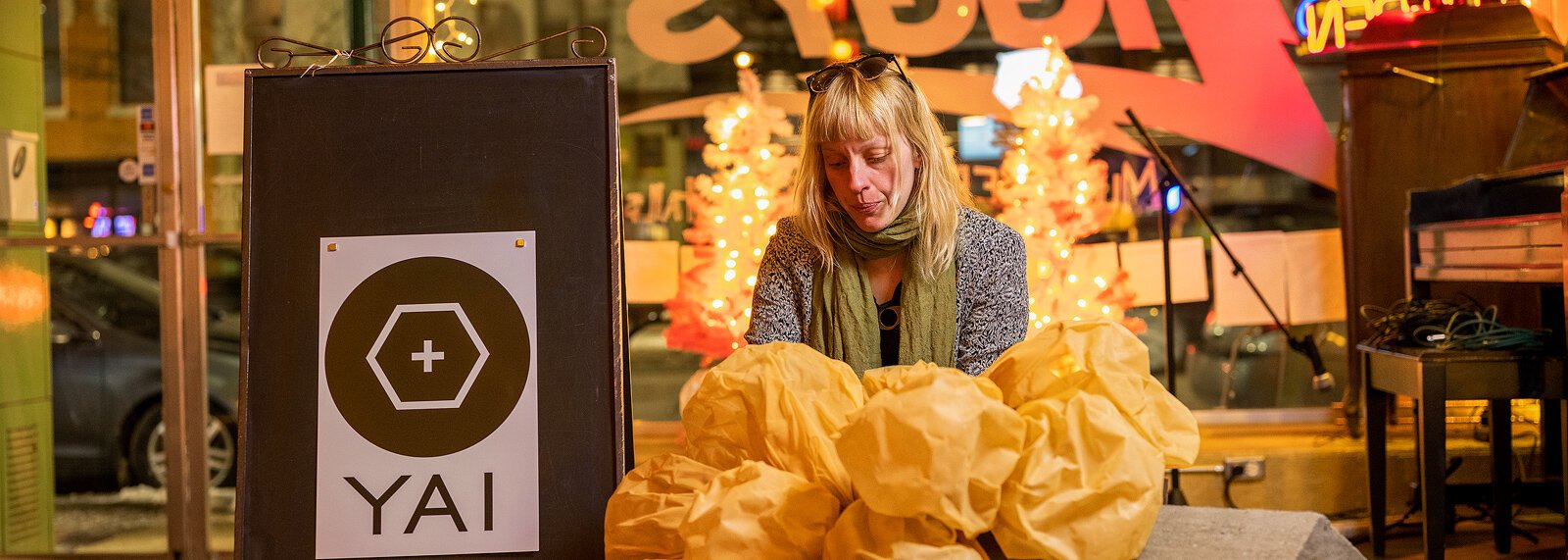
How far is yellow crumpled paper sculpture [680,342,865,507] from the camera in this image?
1081 mm

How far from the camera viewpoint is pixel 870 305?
1708mm

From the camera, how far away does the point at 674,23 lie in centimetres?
456

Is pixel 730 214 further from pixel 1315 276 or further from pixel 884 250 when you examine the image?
pixel 884 250

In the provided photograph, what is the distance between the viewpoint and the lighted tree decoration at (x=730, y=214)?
438 cm

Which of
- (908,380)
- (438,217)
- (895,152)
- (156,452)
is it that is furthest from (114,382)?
(908,380)

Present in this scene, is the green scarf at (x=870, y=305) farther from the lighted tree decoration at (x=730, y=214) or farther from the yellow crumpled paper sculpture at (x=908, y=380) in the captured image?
the lighted tree decoration at (x=730, y=214)

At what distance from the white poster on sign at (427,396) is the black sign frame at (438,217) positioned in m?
0.02

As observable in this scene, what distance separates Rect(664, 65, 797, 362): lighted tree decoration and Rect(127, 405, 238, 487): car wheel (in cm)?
166

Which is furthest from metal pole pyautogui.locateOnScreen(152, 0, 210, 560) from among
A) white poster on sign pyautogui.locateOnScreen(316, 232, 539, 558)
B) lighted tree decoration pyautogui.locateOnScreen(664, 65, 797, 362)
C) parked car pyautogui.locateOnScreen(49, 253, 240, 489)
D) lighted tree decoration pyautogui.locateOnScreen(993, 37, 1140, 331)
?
lighted tree decoration pyautogui.locateOnScreen(993, 37, 1140, 331)

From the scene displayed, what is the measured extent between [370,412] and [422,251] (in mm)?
234

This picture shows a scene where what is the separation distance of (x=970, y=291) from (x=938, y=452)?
84 centimetres

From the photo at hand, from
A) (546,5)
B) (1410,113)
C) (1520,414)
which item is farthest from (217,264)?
(1520,414)

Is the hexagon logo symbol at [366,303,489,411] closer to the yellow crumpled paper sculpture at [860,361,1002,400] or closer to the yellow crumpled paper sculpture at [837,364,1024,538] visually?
the yellow crumpled paper sculpture at [860,361,1002,400]

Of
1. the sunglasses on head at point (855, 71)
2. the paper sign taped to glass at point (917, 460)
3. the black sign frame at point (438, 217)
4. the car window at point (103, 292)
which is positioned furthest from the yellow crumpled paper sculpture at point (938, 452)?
the car window at point (103, 292)
